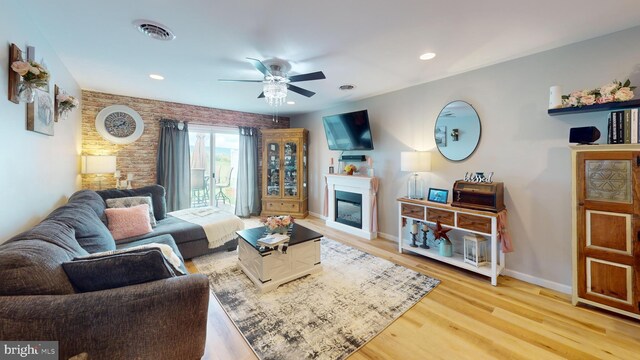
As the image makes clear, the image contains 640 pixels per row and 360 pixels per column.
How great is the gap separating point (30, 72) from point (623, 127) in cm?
447

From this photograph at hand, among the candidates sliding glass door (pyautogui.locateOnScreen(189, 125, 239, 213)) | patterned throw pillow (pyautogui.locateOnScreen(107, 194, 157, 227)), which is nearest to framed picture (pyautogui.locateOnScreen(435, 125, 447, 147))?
patterned throw pillow (pyautogui.locateOnScreen(107, 194, 157, 227))

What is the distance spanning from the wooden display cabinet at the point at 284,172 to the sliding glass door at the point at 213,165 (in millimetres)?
739

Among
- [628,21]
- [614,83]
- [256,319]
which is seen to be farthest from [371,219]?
[628,21]

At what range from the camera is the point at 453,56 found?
102 inches

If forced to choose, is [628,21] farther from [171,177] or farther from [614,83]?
[171,177]

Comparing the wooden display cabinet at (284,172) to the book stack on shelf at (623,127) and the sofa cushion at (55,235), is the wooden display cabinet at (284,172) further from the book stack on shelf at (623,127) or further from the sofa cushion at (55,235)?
the book stack on shelf at (623,127)

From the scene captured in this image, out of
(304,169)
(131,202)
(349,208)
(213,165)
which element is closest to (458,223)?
(349,208)

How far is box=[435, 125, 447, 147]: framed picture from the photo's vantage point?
10.8 ft

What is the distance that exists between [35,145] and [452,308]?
3930 mm

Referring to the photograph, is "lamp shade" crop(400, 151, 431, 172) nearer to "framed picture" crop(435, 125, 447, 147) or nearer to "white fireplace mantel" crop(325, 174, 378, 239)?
"framed picture" crop(435, 125, 447, 147)

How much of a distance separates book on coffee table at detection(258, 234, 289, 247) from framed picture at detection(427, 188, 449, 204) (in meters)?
2.03

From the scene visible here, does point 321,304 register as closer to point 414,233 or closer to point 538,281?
point 414,233

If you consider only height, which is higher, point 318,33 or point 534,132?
point 318,33

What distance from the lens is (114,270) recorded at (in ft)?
4.07
